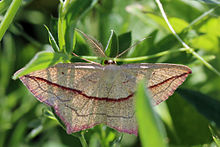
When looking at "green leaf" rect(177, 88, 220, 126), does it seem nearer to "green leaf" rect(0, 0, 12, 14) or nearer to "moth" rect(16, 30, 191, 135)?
"moth" rect(16, 30, 191, 135)


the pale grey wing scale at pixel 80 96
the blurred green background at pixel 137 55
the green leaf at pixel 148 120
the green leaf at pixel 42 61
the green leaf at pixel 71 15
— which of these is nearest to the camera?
the green leaf at pixel 148 120

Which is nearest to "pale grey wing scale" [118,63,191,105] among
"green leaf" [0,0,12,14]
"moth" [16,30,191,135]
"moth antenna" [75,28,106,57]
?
"moth" [16,30,191,135]

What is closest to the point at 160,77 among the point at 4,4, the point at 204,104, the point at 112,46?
the point at 112,46

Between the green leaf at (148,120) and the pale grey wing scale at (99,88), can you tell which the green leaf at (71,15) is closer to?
the pale grey wing scale at (99,88)

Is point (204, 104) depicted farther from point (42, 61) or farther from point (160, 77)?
point (42, 61)

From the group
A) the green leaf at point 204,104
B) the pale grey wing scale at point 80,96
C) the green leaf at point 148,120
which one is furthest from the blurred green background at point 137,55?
the green leaf at point 148,120

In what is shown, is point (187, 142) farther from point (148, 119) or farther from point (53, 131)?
point (148, 119)
